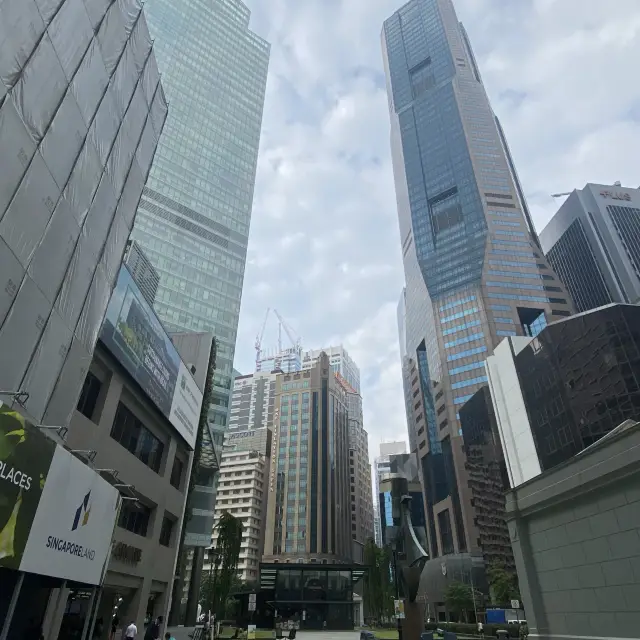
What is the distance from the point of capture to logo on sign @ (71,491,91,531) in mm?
11156

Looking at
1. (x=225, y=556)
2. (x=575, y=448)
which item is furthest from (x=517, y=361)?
(x=225, y=556)

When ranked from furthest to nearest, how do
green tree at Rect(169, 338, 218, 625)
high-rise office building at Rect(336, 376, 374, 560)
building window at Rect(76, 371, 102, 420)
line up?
high-rise office building at Rect(336, 376, 374, 560) → green tree at Rect(169, 338, 218, 625) → building window at Rect(76, 371, 102, 420)

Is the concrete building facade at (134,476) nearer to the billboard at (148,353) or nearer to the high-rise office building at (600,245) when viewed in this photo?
the billboard at (148,353)

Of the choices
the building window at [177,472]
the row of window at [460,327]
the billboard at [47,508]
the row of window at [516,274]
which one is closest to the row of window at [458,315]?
the row of window at [460,327]

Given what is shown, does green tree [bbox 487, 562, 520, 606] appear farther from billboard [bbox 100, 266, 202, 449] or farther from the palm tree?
billboard [bbox 100, 266, 202, 449]

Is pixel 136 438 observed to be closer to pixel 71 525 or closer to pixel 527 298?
pixel 71 525

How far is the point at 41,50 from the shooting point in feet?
44.5

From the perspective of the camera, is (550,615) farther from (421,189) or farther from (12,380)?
(421,189)

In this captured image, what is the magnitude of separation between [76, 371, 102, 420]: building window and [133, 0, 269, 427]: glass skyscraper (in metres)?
45.9

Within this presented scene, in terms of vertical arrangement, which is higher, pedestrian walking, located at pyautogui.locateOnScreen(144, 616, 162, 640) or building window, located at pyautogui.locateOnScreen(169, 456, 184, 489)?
building window, located at pyautogui.locateOnScreen(169, 456, 184, 489)

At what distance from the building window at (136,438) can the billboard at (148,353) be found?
1.50m

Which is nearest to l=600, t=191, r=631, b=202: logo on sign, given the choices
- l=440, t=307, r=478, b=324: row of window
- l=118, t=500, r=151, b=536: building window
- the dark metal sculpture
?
l=440, t=307, r=478, b=324: row of window

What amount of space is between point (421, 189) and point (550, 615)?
148m

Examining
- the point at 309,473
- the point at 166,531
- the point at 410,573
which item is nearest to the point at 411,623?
the point at 410,573
